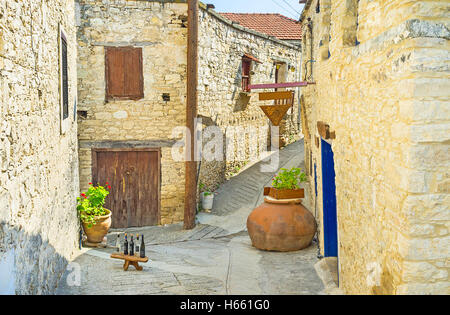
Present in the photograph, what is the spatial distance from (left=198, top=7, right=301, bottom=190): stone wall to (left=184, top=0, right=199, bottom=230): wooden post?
2.39ft

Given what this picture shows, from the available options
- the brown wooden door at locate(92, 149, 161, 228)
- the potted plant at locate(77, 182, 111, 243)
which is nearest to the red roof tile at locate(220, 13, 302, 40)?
the brown wooden door at locate(92, 149, 161, 228)

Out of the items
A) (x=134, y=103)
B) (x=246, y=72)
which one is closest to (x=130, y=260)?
(x=134, y=103)

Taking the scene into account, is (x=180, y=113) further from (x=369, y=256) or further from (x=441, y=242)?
(x=441, y=242)

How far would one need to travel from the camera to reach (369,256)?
368 cm

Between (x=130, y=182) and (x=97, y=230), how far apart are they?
2171 mm

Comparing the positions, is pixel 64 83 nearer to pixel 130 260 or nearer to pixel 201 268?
pixel 130 260

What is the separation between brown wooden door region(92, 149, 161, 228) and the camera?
33.4ft

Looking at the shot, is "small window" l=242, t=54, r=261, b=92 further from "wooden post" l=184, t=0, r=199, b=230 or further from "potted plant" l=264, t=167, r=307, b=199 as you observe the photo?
"potted plant" l=264, t=167, r=307, b=199

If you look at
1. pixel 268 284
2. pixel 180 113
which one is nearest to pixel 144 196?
pixel 180 113

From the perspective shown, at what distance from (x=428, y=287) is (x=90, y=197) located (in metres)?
6.57

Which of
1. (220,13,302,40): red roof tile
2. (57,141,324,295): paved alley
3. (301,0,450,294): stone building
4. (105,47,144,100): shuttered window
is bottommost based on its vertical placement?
(57,141,324,295): paved alley

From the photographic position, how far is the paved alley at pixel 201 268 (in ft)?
18.2

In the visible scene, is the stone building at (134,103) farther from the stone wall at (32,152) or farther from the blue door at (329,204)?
the blue door at (329,204)

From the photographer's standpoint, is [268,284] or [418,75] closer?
[418,75]
